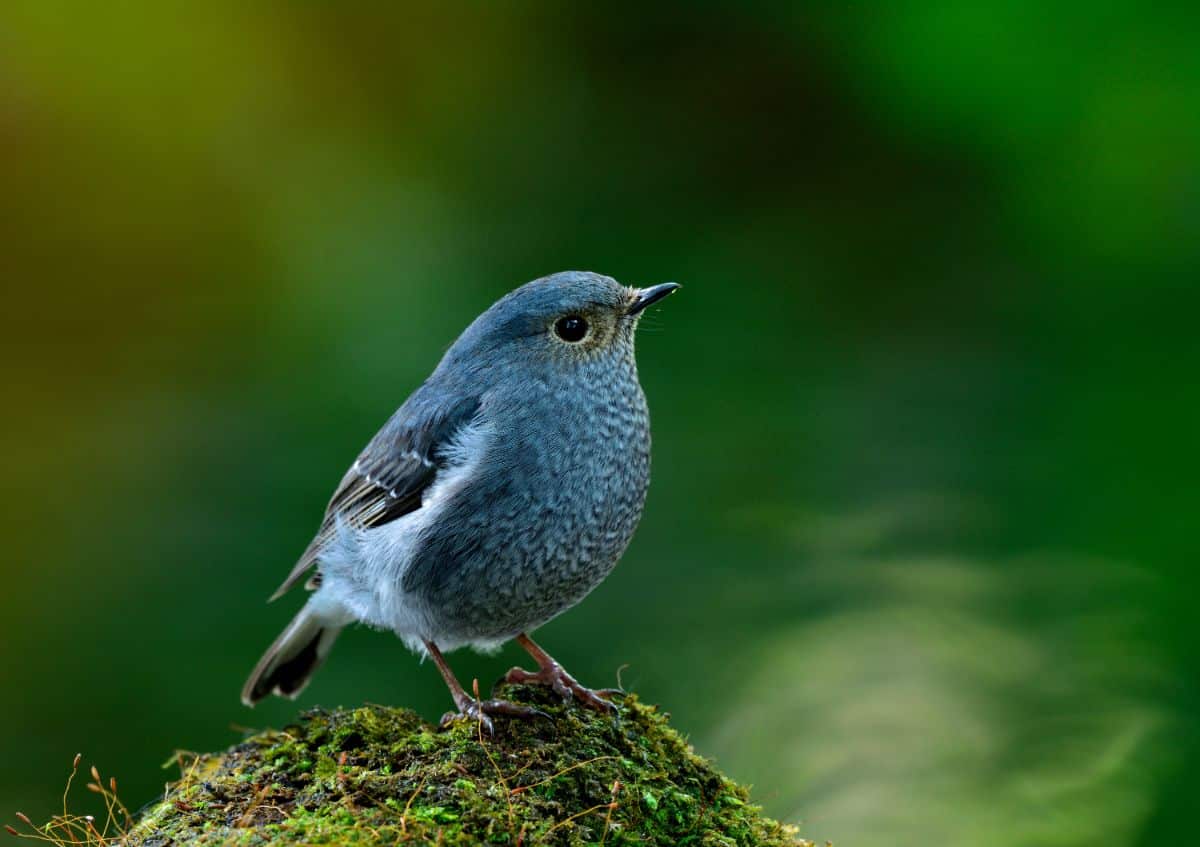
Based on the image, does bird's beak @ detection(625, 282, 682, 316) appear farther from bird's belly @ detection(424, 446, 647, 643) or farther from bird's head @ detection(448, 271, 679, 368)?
bird's belly @ detection(424, 446, 647, 643)

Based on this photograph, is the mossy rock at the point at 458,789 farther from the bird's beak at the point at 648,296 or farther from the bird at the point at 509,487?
the bird's beak at the point at 648,296

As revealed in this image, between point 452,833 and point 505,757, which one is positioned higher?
point 505,757

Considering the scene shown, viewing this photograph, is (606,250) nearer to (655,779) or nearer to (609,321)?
(609,321)

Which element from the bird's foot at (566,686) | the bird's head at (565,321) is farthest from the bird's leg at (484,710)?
the bird's head at (565,321)

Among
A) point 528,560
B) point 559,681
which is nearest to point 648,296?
point 528,560

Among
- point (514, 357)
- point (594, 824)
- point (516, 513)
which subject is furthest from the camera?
point (514, 357)

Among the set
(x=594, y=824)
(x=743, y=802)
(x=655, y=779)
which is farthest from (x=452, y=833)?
(x=743, y=802)

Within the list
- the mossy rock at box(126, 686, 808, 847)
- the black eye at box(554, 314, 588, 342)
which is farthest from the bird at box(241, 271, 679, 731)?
the mossy rock at box(126, 686, 808, 847)
